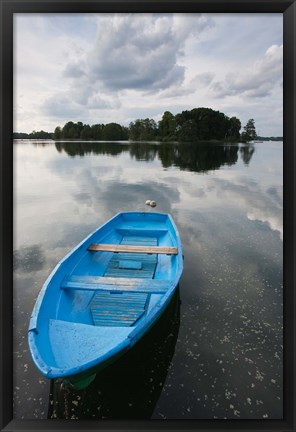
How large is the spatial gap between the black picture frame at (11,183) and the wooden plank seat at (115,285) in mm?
2944

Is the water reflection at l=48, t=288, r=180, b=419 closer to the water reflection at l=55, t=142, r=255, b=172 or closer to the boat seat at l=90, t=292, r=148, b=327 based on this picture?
the boat seat at l=90, t=292, r=148, b=327

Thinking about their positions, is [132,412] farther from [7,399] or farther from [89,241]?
[89,241]

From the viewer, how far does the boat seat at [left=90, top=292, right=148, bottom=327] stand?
4.55 meters

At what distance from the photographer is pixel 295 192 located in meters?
1.89

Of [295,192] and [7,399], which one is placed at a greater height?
[295,192]

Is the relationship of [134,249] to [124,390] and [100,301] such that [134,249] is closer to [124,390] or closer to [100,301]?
[100,301]

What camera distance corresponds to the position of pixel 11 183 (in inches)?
74.7

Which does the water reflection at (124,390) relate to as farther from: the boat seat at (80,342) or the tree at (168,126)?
the tree at (168,126)

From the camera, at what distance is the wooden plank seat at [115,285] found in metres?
4.86

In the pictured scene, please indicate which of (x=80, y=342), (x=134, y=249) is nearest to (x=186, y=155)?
(x=134, y=249)

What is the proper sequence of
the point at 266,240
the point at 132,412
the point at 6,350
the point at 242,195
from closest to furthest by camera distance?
1. the point at 6,350
2. the point at 132,412
3. the point at 266,240
4. the point at 242,195

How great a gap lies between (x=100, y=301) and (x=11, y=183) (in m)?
3.50

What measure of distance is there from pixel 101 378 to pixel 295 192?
339 cm

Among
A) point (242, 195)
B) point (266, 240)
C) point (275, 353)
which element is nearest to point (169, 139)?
point (242, 195)
